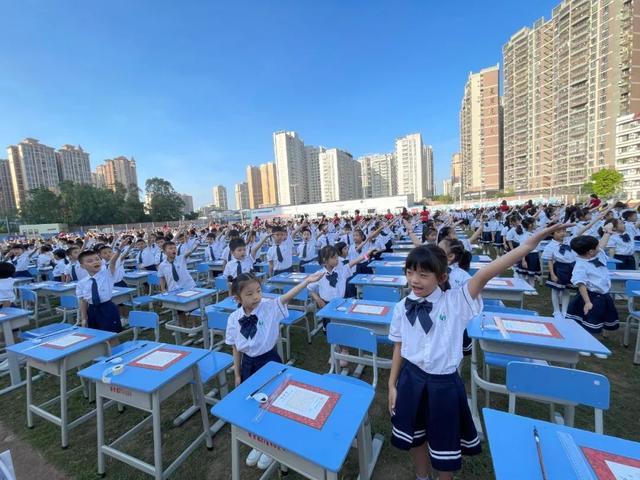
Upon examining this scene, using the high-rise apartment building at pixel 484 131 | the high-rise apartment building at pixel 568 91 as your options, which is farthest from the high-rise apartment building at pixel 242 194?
the high-rise apartment building at pixel 568 91

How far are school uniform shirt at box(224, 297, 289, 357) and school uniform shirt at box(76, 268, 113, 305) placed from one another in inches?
108

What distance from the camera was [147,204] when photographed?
51938 mm

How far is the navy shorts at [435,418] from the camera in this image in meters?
1.62

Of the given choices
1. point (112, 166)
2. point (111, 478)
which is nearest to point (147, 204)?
point (112, 166)

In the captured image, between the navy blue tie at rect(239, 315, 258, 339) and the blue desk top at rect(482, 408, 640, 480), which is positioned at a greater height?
the navy blue tie at rect(239, 315, 258, 339)

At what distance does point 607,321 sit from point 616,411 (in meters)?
1.27

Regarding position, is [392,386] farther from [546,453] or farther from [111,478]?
[111,478]

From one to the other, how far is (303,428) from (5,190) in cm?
8360

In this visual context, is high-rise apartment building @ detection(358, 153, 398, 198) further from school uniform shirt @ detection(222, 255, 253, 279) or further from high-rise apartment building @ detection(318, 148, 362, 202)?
school uniform shirt @ detection(222, 255, 253, 279)

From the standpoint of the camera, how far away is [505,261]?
1556mm

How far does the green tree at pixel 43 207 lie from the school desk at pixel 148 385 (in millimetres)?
52168

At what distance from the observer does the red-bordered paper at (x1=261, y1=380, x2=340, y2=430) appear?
147 centimetres

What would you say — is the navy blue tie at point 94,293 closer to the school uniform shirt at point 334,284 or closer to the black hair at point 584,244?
the school uniform shirt at point 334,284

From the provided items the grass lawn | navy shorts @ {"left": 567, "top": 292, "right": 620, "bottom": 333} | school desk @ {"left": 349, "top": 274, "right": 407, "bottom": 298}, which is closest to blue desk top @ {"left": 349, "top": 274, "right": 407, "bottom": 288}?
school desk @ {"left": 349, "top": 274, "right": 407, "bottom": 298}
